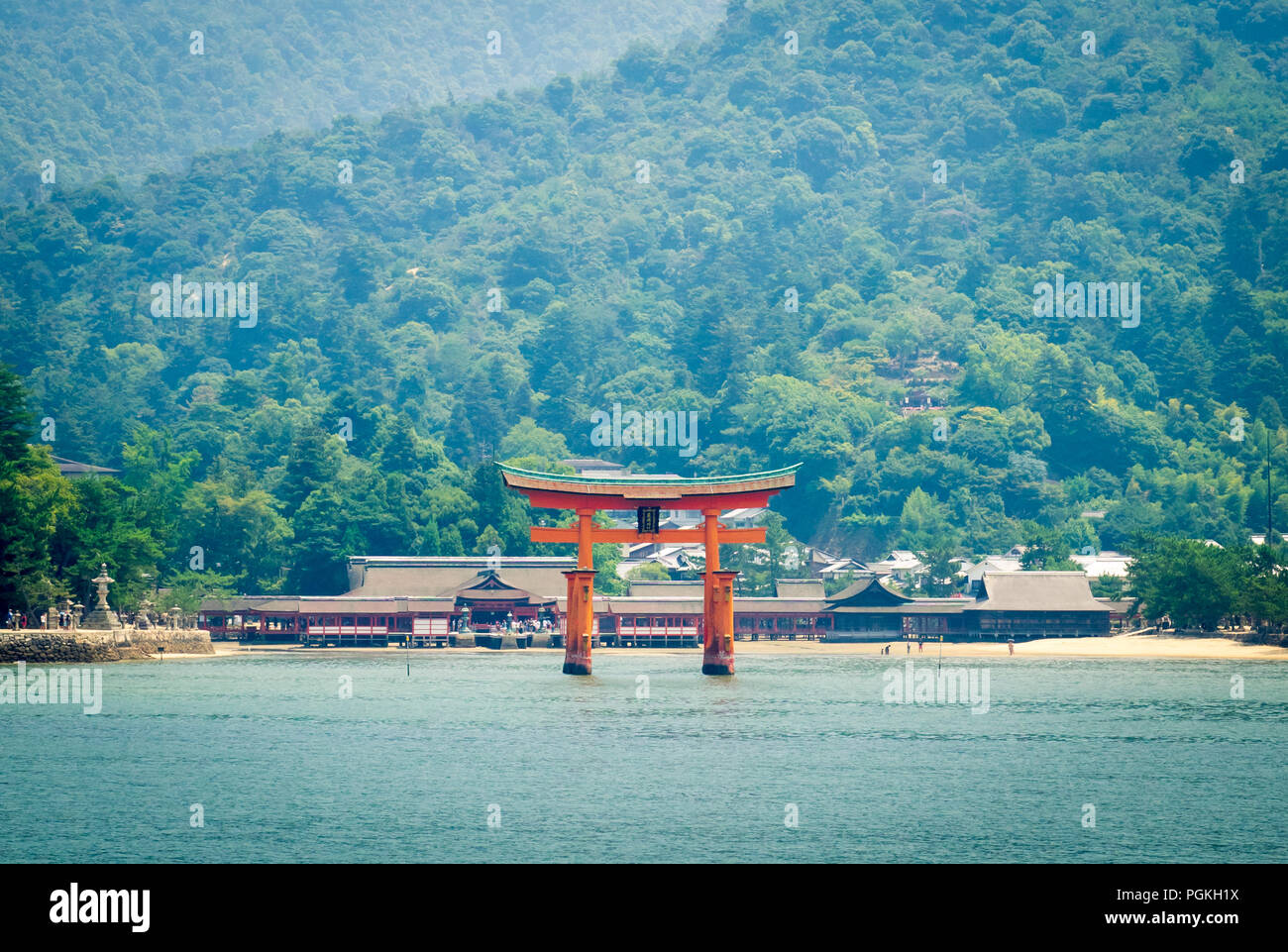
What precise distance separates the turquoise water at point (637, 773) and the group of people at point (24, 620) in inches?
240

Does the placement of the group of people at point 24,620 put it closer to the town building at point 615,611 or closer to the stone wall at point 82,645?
the stone wall at point 82,645

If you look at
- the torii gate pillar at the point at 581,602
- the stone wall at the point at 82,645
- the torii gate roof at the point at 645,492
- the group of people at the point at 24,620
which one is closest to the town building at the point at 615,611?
the stone wall at the point at 82,645

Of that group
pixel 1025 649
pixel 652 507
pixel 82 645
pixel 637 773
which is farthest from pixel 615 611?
pixel 637 773

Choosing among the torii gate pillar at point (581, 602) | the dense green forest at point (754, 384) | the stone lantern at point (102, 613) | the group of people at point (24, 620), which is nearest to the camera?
the torii gate pillar at point (581, 602)

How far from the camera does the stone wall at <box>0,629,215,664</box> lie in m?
59.4

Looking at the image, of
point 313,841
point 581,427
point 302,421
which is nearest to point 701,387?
point 581,427

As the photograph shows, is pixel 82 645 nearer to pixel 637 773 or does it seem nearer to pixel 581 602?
pixel 581 602

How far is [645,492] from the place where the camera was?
5984 centimetres

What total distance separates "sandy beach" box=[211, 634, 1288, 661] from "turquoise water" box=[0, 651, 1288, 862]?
593 inches

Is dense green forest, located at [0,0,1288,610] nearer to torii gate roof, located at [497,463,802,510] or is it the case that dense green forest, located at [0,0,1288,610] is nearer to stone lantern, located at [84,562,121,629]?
stone lantern, located at [84,562,121,629]

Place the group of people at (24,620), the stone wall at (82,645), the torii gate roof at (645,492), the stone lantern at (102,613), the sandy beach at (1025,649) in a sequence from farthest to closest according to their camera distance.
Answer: the sandy beach at (1025,649), the stone lantern at (102,613), the group of people at (24,620), the torii gate roof at (645,492), the stone wall at (82,645)

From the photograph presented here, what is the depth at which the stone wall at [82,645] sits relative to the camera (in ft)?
195

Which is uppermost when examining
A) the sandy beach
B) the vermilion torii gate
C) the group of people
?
the vermilion torii gate

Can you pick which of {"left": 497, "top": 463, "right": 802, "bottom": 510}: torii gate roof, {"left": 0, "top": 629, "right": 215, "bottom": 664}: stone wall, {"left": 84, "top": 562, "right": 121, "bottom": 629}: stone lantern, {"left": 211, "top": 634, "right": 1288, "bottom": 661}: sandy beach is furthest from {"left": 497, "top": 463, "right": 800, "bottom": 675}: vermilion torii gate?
{"left": 211, "top": 634, "right": 1288, "bottom": 661}: sandy beach
